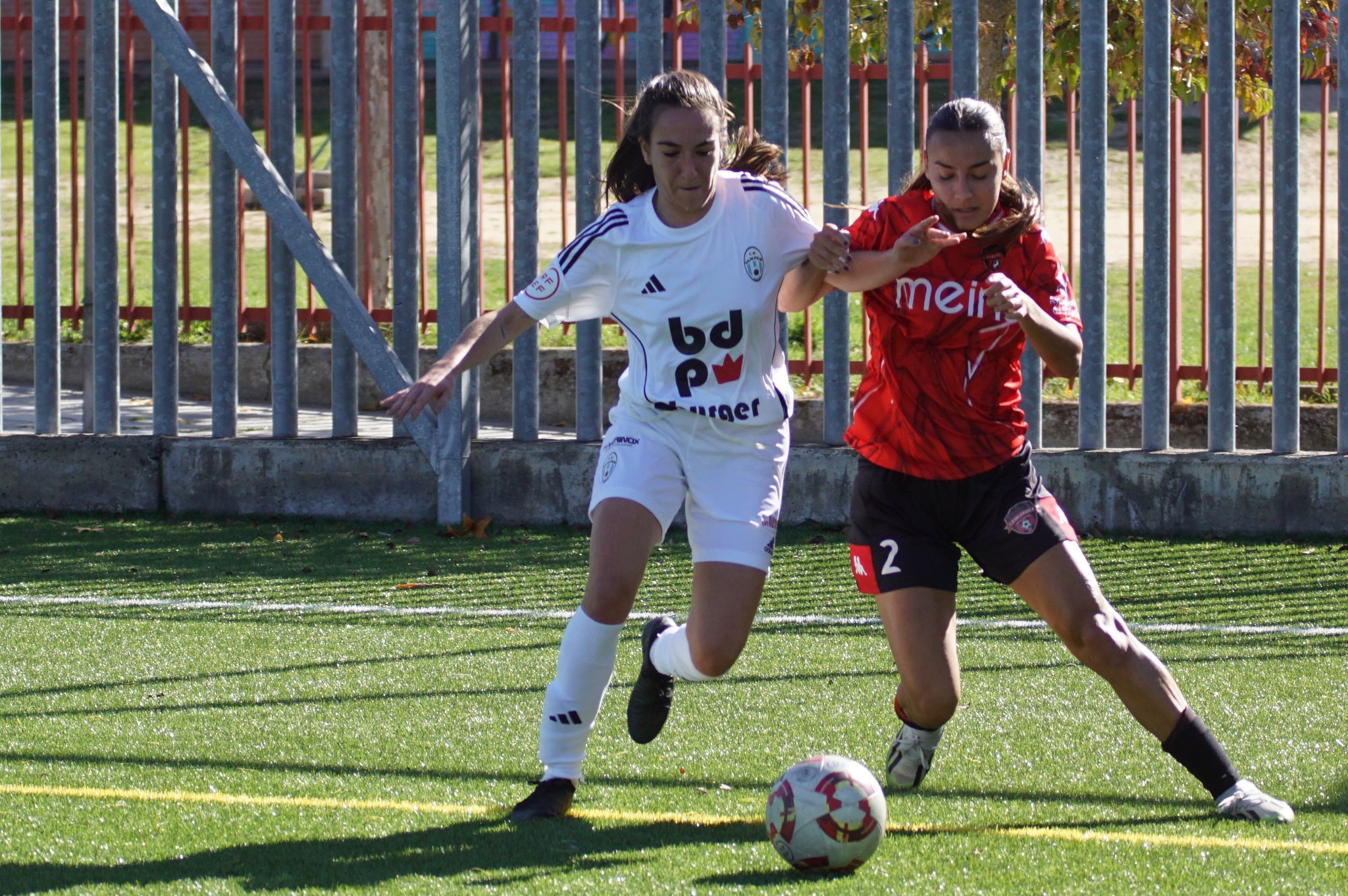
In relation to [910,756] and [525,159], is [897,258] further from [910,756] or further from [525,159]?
[525,159]

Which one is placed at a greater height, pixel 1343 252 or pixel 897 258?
pixel 1343 252

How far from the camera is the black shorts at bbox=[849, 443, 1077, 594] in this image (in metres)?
4.18

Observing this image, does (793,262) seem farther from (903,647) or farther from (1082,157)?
(1082,157)

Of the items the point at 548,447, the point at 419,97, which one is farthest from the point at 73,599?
the point at 419,97

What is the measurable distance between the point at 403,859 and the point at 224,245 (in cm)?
561

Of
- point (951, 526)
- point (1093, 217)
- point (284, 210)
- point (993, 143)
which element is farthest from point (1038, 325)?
point (284, 210)

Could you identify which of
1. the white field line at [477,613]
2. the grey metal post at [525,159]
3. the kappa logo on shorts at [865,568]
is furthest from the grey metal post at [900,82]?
the kappa logo on shorts at [865,568]

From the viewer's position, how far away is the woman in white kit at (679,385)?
4.17 metres

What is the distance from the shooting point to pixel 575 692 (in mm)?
4156

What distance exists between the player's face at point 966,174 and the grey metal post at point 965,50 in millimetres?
4118

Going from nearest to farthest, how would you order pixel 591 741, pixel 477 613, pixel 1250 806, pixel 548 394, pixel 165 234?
pixel 1250 806 < pixel 591 741 < pixel 477 613 < pixel 165 234 < pixel 548 394

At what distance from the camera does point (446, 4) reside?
839cm

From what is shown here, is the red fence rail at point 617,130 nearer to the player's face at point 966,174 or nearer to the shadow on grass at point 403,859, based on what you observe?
the player's face at point 966,174

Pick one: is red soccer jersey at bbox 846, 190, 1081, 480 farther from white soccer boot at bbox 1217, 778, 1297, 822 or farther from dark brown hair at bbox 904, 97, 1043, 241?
white soccer boot at bbox 1217, 778, 1297, 822
